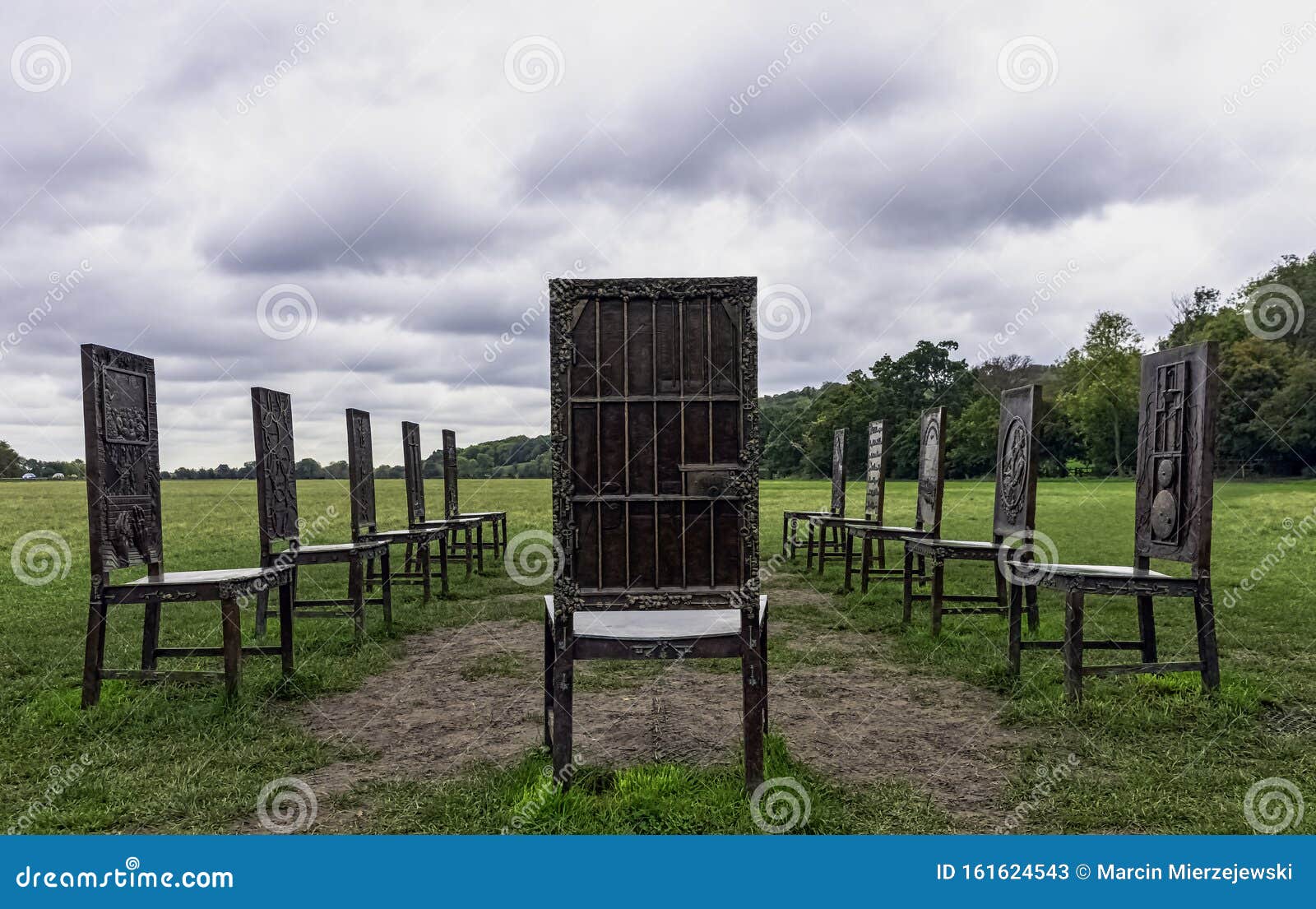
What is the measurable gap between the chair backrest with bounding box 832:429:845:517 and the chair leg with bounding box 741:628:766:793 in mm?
10516

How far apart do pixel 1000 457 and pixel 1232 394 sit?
37753 mm

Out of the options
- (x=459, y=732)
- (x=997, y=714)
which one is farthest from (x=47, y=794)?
(x=997, y=714)

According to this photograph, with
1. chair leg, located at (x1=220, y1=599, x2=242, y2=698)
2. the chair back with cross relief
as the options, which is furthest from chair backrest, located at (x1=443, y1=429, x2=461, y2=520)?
chair leg, located at (x1=220, y1=599, x2=242, y2=698)

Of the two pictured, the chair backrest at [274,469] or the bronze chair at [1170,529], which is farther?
the chair backrest at [274,469]

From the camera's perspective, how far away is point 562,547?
3969mm

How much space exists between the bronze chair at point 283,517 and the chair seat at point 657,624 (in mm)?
3807

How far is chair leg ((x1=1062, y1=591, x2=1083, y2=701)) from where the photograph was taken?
18.5 ft

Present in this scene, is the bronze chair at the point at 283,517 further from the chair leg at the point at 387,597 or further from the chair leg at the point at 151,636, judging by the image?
the chair leg at the point at 151,636

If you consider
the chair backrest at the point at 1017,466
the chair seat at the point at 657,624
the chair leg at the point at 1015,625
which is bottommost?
the chair leg at the point at 1015,625

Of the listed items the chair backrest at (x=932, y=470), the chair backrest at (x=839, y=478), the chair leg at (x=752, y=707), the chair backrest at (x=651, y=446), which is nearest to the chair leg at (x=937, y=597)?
the chair backrest at (x=932, y=470)

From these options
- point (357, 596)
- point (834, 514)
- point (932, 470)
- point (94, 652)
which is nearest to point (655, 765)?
point (94, 652)

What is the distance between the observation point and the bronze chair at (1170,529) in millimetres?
5727

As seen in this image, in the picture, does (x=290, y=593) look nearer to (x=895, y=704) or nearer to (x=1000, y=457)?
(x=895, y=704)

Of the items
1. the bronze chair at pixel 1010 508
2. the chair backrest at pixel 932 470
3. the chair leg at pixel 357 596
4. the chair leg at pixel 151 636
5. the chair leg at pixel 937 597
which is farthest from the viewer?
the chair backrest at pixel 932 470
